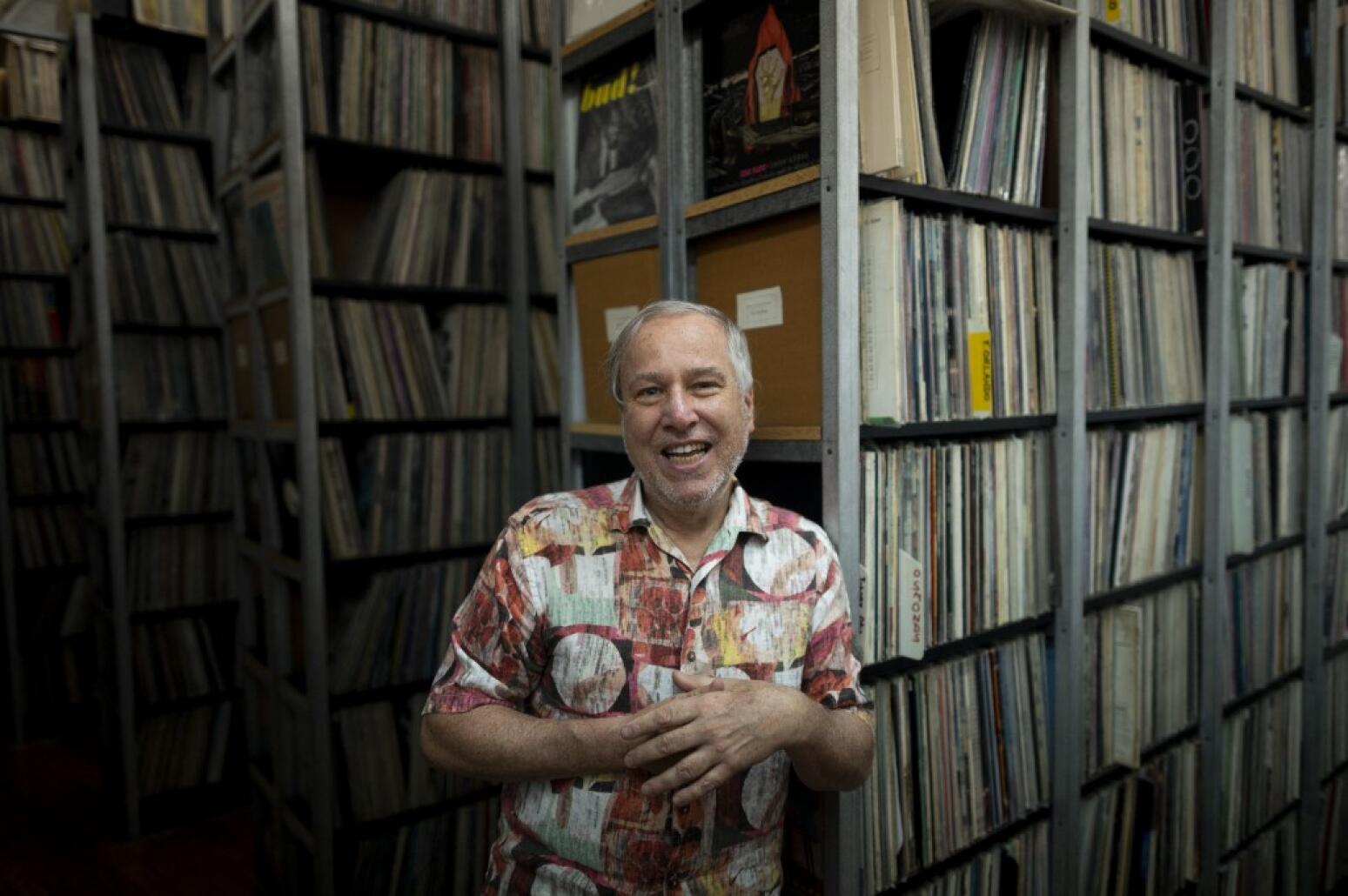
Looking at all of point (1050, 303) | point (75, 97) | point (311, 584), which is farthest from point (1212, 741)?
point (75, 97)

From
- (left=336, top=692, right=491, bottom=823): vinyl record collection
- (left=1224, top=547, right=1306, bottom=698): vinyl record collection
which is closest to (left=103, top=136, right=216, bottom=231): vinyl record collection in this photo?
(left=336, top=692, right=491, bottom=823): vinyl record collection

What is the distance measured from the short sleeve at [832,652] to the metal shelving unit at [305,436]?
1.40 metres

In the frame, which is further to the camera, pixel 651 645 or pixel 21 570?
pixel 21 570

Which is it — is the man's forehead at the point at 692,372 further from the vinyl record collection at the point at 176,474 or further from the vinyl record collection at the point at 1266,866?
the vinyl record collection at the point at 176,474

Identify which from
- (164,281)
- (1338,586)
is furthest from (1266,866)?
(164,281)

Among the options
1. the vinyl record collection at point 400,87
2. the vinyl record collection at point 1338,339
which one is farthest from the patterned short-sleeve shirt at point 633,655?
the vinyl record collection at point 1338,339

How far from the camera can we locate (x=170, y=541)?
321 cm

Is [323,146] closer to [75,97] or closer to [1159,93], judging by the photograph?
[75,97]

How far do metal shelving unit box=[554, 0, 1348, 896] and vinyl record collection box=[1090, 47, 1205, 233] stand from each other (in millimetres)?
45

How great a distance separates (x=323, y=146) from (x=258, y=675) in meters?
1.50

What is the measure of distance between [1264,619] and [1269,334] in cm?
77

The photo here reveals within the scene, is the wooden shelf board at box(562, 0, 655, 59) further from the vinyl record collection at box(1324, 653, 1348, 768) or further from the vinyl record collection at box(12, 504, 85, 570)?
the vinyl record collection at box(12, 504, 85, 570)

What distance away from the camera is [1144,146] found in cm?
189

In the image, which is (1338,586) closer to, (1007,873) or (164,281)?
(1007,873)
